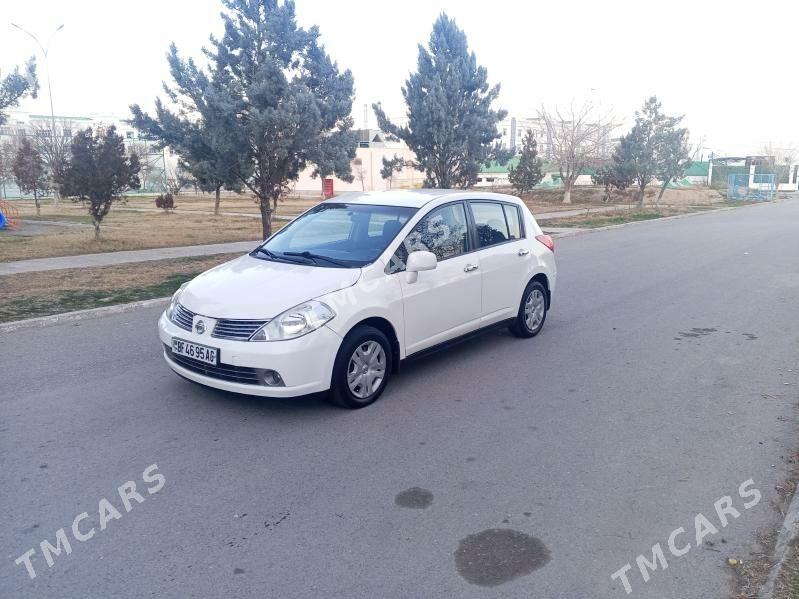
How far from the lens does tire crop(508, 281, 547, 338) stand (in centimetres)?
709

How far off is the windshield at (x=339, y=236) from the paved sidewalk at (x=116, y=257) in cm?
774

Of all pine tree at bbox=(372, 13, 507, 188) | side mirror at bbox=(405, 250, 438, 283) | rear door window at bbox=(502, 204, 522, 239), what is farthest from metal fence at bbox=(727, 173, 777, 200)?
side mirror at bbox=(405, 250, 438, 283)

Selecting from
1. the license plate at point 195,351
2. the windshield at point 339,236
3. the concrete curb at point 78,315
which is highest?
the windshield at point 339,236

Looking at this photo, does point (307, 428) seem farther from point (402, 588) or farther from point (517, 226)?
point (517, 226)

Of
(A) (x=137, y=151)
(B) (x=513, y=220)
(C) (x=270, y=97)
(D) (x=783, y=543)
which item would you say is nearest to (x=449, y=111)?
(C) (x=270, y=97)

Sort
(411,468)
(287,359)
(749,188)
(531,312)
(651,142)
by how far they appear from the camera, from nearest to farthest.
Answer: (411,468) < (287,359) < (531,312) < (651,142) < (749,188)

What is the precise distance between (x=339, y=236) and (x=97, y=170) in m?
12.3

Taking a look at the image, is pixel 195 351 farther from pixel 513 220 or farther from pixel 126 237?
pixel 126 237

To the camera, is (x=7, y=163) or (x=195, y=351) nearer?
(x=195, y=351)

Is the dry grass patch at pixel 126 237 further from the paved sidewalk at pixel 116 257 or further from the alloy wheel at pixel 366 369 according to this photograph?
the alloy wheel at pixel 366 369

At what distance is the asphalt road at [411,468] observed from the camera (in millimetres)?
3104

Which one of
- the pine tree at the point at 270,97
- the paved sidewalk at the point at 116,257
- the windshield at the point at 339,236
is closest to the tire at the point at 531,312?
the windshield at the point at 339,236

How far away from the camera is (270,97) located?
12141 millimetres

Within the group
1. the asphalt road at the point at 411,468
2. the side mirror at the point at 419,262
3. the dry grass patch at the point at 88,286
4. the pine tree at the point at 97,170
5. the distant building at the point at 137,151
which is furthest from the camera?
the distant building at the point at 137,151
